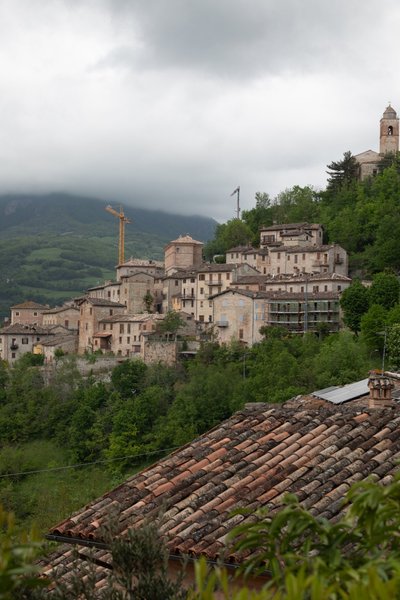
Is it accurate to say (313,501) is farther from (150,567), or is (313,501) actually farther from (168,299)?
(168,299)

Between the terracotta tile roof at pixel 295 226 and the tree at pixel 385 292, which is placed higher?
the terracotta tile roof at pixel 295 226

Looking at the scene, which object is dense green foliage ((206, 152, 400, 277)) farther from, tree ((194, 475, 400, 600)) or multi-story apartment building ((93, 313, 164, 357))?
tree ((194, 475, 400, 600))

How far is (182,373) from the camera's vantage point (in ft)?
232

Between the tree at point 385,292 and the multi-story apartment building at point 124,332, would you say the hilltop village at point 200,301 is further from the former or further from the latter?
the tree at point 385,292

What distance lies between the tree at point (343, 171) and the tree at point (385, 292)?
1332 inches

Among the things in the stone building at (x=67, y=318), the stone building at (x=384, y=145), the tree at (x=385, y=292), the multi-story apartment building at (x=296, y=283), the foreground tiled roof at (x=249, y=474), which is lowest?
the foreground tiled roof at (x=249, y=474)

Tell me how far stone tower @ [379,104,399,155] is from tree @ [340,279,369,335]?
40103 millimetres

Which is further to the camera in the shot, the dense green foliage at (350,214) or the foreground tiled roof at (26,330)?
the foreground tiled roof at (26,330)

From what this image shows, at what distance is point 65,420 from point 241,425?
196 ft

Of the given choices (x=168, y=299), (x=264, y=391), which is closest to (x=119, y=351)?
(x=168, y=299)

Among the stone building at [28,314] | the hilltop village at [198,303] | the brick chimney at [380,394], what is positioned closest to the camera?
the brick chimney at [380,394]

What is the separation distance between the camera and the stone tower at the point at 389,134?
338ft


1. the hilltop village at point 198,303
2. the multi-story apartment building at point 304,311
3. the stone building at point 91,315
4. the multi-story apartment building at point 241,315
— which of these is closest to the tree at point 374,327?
the multi-story apartment building at point 304,311

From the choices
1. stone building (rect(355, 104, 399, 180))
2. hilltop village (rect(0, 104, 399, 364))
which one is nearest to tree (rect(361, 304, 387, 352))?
hilltop village (rect(0, 104, 399, 364))
